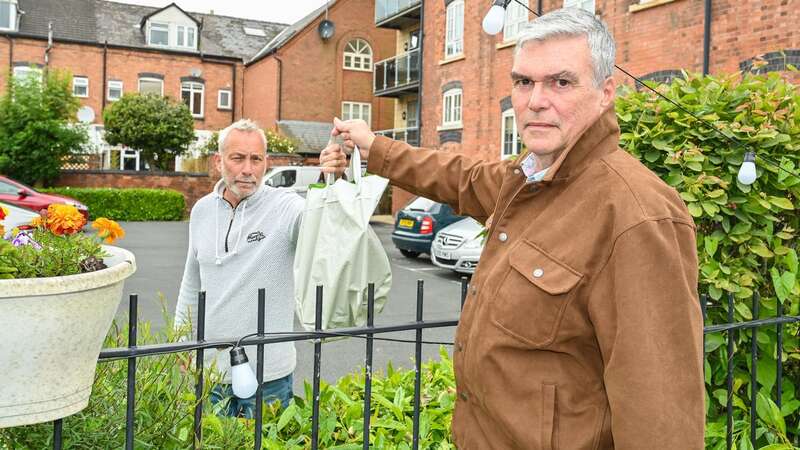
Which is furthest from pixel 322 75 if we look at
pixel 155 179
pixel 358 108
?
pixel 155 179

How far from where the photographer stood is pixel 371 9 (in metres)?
37.2

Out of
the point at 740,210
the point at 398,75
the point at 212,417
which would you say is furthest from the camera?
the point at 398,75

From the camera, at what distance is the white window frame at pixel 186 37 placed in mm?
37594

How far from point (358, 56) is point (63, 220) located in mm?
36827

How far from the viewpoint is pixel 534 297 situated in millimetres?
1647

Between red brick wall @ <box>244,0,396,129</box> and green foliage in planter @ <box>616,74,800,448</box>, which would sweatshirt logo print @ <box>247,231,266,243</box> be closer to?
green foliage in planter @ <box>616,74,800,448</box>

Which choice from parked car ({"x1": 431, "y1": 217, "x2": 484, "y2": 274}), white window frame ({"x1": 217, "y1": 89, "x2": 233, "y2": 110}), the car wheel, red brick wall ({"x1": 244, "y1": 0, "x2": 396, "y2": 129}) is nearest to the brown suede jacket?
parked car ({"x1": 431, "y1": 217, "x2": 484, "y2": 274})

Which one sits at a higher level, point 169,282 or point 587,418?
point 587,418

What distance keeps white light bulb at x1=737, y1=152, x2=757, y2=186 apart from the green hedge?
2524 centimetres

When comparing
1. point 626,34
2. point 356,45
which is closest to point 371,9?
point 356,45

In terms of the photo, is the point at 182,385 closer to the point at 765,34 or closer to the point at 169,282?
the point at 169,282

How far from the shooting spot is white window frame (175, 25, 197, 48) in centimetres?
3759

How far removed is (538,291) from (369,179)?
3.01 feet

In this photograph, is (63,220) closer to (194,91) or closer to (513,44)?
(513,44)
